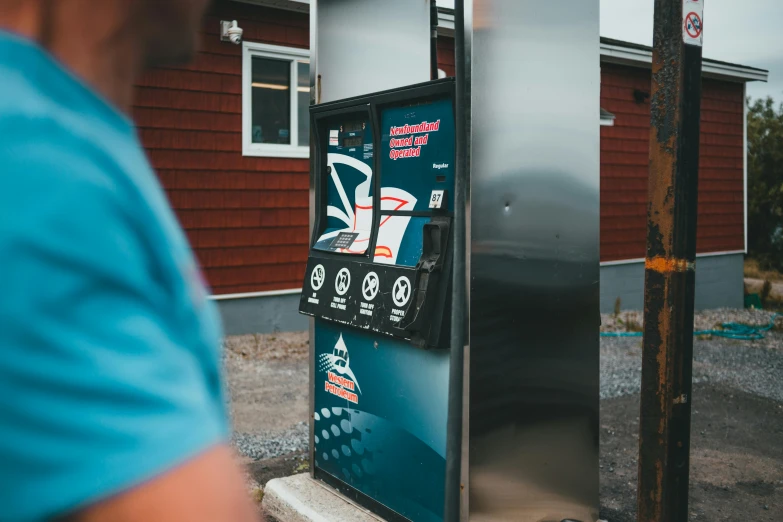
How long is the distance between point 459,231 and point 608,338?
24.3 ft

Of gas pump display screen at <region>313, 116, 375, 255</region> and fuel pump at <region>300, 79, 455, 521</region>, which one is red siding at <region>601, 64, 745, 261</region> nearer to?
gas pump display screen at <region>313, 116, 375, 255</region>

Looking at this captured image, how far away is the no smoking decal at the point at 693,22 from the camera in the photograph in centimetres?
295

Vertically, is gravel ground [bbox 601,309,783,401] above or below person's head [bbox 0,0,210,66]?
below

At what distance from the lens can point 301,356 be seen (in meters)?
8.37

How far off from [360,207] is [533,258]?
103cm

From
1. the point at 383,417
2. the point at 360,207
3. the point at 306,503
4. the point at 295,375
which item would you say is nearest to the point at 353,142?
the point at 360,207

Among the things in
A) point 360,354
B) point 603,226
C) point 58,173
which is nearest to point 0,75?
point 58,173

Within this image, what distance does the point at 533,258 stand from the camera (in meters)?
3.38

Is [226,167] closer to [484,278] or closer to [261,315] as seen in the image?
[261,315]

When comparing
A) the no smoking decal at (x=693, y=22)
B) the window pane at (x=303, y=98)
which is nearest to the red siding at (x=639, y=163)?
the window pane at (x=303, y=98)

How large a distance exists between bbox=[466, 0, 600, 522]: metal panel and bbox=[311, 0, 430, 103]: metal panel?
1.18 meters

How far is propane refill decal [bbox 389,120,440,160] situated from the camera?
11.3 ft

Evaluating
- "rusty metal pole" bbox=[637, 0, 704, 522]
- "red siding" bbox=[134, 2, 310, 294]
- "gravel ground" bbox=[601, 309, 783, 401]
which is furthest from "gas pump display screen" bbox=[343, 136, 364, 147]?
"red siding" bbox=[134, 2, 310, 294]

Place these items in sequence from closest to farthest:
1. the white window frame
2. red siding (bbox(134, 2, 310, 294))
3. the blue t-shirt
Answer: the blue t-shirt < red siding (bbox(134, 2, 310, 294)) < the white window frame
